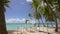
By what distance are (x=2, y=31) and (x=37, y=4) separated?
31.0 m

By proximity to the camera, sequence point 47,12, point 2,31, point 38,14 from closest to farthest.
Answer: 1. point 2,31
2. point 47,12
3. point 38,14

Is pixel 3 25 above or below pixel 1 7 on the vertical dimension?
below

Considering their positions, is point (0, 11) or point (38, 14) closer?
point (0, 11)

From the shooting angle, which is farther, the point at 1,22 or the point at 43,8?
the point at 43,8

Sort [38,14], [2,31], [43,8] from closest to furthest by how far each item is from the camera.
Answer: [2,31] → [43,8] → [38,14]

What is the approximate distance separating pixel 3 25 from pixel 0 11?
1.11 feet

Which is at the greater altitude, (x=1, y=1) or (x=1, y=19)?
(x=1, y=1)

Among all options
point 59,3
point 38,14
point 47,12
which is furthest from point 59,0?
point 38,14

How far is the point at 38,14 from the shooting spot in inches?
1625

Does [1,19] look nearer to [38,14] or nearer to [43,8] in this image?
[43,8]

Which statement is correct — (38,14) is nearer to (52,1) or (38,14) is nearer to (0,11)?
(52,1)

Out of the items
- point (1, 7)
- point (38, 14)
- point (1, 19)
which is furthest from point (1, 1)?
point (38, 14)

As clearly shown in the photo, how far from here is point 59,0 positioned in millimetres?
22922

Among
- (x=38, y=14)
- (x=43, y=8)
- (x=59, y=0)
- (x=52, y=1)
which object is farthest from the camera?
(x=38, y=14)
